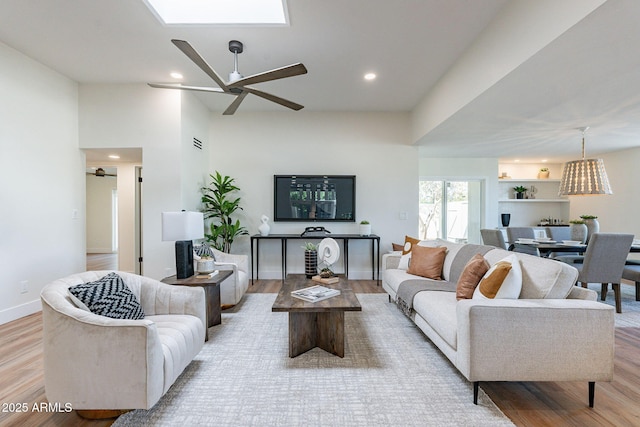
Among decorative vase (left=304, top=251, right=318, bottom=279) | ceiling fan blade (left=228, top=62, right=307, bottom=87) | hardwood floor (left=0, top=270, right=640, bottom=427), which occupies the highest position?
ceiling fan blade (left=228, top=62, right=307, bottom=87)

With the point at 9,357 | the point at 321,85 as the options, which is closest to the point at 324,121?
the point at 321,85

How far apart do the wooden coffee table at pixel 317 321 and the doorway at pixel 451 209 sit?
4.75 metres

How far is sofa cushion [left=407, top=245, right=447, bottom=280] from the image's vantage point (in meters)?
3.32

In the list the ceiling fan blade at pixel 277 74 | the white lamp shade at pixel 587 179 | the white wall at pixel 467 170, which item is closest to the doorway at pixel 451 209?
the white wall at pixel 467 170

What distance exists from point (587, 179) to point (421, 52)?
2.84m

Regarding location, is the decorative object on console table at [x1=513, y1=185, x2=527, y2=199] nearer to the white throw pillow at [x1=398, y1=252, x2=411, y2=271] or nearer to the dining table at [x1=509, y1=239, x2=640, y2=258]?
the dining table at [x1=509, y1=239, x2=640, y2=258]

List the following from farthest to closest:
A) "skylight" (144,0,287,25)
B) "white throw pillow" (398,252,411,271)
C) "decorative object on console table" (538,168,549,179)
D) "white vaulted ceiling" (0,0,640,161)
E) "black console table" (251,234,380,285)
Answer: "decorative object on console table" (538,168,549,179) < "black console table" (251,234,380,285) < "white throw pillow" (398,252,411,271) < "skylight" (144,0,287,25) < "white vaulted ceiling" (0,0,640,161)

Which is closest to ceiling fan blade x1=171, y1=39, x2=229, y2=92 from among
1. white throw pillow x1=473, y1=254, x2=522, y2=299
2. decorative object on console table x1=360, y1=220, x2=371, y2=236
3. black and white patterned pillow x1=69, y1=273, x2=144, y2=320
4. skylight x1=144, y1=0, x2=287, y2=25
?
skylight x1=144, y1=0, x2=287, y2=25

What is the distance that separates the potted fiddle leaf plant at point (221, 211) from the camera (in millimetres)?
4672

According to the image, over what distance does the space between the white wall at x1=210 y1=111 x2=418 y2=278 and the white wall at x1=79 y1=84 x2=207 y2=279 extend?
1092 millimetres

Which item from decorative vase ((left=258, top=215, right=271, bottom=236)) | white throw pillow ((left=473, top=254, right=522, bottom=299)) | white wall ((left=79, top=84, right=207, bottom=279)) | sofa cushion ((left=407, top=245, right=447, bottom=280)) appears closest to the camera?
white throw pillow ((left=473, top=254, right=522, bottom=299))

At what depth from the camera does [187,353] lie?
1958 millimetres

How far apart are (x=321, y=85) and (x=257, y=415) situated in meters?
3.78

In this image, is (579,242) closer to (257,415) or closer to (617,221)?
(617,221)
